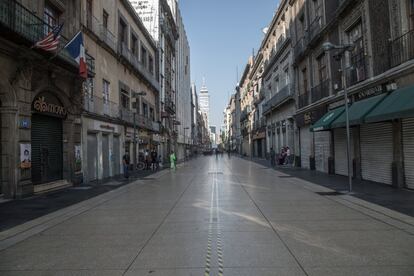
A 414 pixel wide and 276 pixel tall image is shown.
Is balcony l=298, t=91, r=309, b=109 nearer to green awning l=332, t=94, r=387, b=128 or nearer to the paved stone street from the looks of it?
green awning l=332, t=94, r=387, b=128

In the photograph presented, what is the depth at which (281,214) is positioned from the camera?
8.88m

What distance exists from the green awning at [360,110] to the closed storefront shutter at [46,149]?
13.6 metres

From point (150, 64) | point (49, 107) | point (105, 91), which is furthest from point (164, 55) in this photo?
point (49, 107)

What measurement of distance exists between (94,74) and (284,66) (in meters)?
20.5

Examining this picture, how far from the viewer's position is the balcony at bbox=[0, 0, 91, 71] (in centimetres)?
1148

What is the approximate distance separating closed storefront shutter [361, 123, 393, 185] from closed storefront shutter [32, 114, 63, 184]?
14.8m

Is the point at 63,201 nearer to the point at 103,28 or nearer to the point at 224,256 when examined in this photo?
the point at 224,256

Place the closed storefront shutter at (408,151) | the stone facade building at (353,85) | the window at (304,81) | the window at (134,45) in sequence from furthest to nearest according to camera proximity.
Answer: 1. the window at (134,45)
2. the window at (304,81)
3. the stone facade building at (353,85)
4. the closed storefront shutter at (408,151)

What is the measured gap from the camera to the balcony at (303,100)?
26.5 meters

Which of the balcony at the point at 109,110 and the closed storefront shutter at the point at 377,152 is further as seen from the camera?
the balcony at the point at 109,110

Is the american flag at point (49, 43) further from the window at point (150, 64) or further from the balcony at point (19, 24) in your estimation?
the window at point (150, 64)

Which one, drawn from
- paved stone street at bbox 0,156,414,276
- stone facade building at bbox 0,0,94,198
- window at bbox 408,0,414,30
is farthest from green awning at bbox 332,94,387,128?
stone facade building at bbox 0,0,94,198

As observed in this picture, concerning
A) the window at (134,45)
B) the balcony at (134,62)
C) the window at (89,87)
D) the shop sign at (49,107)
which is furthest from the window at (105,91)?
the window at (134,45)

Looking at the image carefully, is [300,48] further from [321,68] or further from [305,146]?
[305,146]
